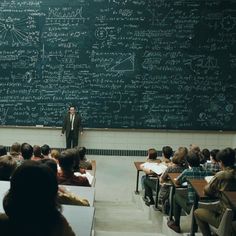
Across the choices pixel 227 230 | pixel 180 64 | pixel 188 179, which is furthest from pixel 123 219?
pixel 180 64

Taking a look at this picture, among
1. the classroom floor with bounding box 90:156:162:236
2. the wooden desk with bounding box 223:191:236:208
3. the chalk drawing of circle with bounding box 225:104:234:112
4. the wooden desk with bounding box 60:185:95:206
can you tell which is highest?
the chalk drawing of circle with bounding box 225:104:234:112

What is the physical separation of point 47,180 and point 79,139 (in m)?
7.12

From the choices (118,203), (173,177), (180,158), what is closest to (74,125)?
(118,203)

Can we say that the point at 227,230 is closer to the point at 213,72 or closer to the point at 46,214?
the point at 46,214

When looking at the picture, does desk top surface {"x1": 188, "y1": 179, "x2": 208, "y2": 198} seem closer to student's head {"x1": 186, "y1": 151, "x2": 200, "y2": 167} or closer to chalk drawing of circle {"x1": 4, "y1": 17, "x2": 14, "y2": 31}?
student's head {"x1": 186, "y1": 151, "x2": 200, "y2": 167}

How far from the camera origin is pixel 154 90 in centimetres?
872

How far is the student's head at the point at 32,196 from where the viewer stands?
178 centimetres

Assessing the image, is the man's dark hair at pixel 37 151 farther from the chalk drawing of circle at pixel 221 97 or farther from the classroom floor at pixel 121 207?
the chalk drawing of circle at pixel 221 97

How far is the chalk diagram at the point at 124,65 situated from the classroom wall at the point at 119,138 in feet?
4.17

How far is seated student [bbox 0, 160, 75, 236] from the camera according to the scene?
70.1 inches

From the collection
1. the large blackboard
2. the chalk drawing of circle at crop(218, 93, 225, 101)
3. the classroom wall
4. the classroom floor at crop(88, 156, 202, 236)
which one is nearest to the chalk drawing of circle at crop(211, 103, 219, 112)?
the large blackboard

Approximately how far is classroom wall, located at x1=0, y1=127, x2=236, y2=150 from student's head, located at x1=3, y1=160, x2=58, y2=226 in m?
7.04

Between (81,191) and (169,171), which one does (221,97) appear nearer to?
(169,171)

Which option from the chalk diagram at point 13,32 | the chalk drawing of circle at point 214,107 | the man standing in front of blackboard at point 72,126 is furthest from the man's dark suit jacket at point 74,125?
the chalk drawing of circle at point 214,107
